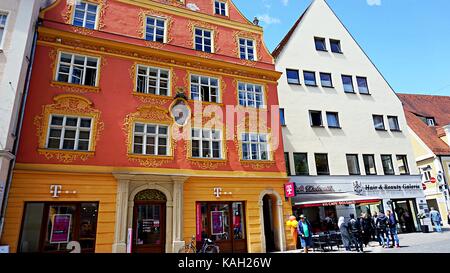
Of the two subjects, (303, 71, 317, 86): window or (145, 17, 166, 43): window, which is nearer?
(145, 17, 166, 43): window

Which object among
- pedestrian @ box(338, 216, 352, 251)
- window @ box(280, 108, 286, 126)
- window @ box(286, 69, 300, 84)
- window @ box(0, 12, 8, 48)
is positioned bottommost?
pedestrian @ box(338, 216, 352, 251)

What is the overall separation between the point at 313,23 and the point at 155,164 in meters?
17.2

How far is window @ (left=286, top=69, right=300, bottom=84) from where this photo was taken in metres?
19.7

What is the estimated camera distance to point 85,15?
13906 millimetres

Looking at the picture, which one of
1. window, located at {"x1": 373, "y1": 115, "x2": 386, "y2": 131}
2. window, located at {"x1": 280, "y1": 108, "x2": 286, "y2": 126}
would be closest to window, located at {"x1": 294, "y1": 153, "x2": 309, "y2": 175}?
window, located at {"x1": 280, "y1": 108, "x2": 286, "y2": 126}

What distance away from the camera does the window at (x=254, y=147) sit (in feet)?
49.7

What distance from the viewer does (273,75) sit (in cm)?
1725

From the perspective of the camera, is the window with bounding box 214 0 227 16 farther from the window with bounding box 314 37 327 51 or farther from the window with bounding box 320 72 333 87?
the window with bounding box 320 72 333 87

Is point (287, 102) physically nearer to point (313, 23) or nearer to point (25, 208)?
point (313, 23)

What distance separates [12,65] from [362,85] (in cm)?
2253

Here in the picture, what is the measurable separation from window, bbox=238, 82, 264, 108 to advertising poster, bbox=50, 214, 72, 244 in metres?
10.2

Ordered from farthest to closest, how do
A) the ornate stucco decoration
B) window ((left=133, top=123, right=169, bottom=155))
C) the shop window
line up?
Result: window ((left=133, top=123, right=169, bottom=155))
the ornate stucco decoration
the shop window

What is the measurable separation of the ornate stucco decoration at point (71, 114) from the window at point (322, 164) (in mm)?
13458

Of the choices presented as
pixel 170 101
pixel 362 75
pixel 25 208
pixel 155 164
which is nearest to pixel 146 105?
pixel 170 101
